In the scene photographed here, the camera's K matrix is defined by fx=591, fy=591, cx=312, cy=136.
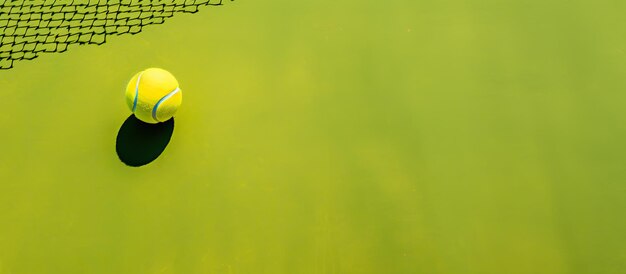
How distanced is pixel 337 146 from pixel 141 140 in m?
1.05

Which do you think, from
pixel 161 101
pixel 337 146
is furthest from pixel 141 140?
pixel 337 146

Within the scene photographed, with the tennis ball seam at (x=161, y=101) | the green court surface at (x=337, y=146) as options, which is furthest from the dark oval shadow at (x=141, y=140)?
the tennis ball seam at (x=161, y=101)

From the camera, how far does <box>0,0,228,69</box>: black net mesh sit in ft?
11.6

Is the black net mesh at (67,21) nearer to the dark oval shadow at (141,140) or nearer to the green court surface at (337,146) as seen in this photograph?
the green court surface at (337,146)

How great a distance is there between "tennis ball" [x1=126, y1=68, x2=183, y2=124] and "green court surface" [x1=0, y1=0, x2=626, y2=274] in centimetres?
20

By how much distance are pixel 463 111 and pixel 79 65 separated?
86.8 inches

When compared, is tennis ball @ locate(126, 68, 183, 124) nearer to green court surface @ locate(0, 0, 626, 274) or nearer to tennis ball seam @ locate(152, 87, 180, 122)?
tennis ball seam @ locate(152, 87, 180, 122)

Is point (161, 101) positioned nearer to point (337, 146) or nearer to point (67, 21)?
point (337, 146)

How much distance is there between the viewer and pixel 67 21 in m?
3.64

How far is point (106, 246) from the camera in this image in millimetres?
2877

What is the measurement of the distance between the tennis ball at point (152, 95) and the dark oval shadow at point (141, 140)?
0.14 metres

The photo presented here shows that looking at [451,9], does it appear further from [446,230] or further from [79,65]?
[79,65]

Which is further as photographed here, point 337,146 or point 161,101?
point 337,146

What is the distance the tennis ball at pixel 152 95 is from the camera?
2939mm
